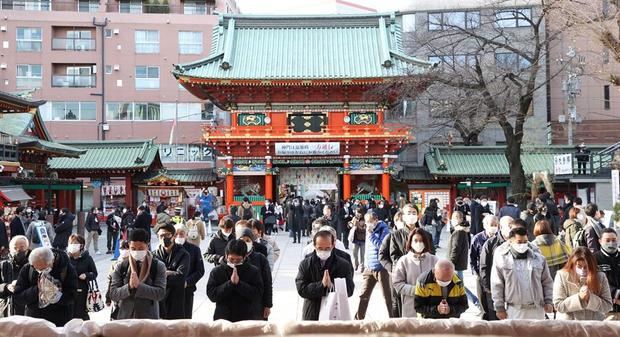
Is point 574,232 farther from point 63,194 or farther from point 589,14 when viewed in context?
point 63,194

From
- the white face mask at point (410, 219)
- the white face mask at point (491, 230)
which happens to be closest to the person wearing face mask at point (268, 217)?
the white face mask at point (410, 219)

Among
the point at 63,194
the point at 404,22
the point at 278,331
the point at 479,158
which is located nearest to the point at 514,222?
the point at 278,331

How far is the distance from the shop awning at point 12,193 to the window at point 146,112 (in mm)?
19175

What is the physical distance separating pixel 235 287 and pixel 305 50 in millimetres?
27870

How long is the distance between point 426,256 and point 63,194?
28144 mm

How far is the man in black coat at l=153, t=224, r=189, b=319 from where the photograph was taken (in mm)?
7430

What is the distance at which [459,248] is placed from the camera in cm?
1002

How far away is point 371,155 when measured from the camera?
30656 mm

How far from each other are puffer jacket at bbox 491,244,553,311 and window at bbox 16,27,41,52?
40.7 meters

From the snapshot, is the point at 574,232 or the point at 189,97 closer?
the point at 574,232

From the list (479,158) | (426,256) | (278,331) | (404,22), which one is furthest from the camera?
(404,22)

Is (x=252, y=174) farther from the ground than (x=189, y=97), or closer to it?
closer to it

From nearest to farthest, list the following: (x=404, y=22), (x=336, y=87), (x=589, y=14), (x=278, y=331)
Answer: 1. (x=278, y=331)
2. (x=589, y=14)
3. (x=336, y=87)
4. (x=404, y=22)

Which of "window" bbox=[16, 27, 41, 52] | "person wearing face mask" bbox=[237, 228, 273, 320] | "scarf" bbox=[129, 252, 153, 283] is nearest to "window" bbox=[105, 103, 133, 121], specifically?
"window" bbox=[16, 27, 41, 52]
